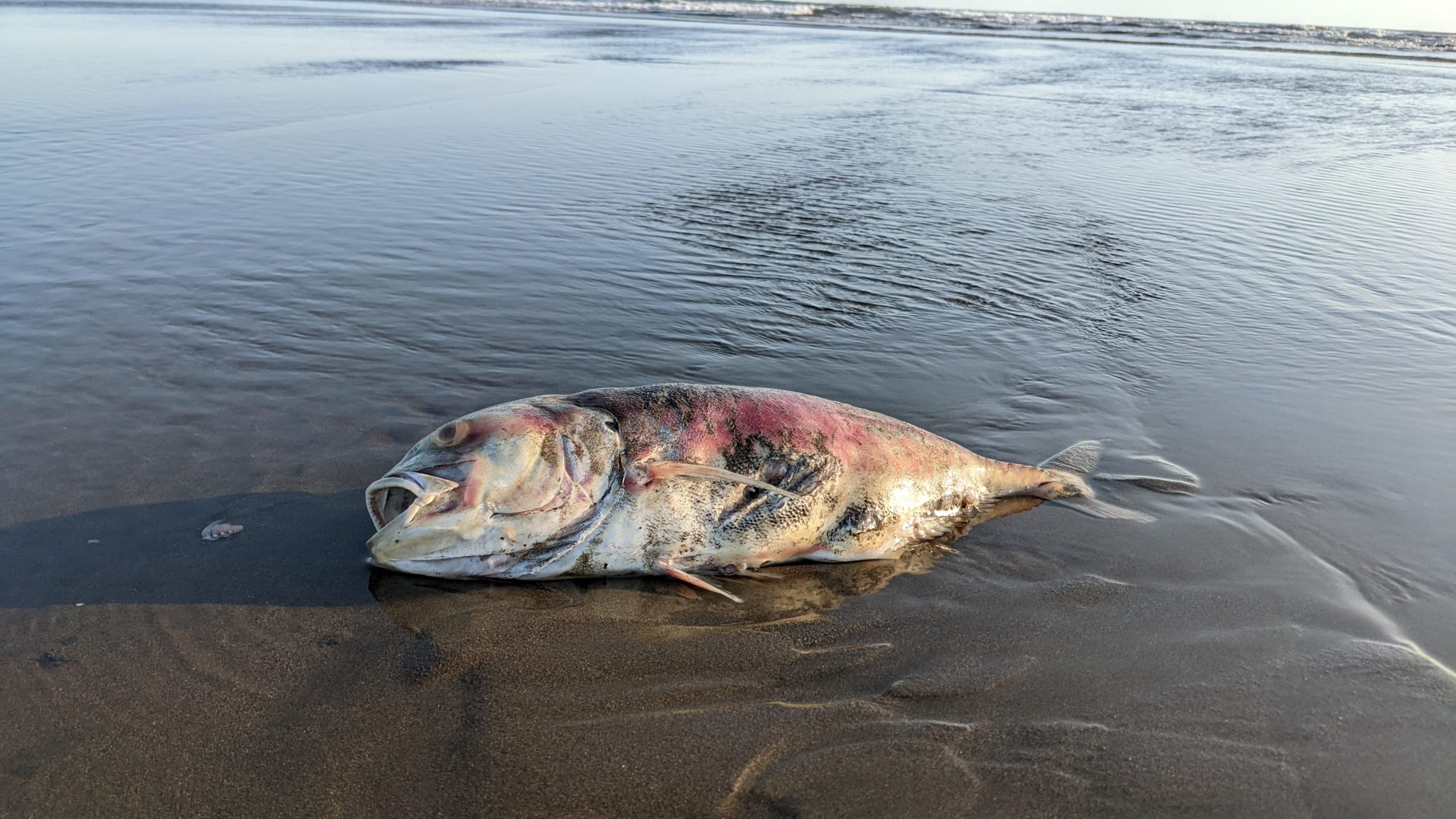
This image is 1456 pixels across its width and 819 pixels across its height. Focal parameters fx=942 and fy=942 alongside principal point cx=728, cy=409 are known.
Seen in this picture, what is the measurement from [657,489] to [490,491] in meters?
0.74

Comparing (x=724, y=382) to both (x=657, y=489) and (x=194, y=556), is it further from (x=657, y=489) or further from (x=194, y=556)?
(x=194, y=556)

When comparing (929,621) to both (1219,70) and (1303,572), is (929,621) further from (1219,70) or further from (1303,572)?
(1219,70)

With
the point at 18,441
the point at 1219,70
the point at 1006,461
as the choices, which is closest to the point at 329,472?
the point at 18,441

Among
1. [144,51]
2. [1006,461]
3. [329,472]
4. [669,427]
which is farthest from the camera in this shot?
[144,51]

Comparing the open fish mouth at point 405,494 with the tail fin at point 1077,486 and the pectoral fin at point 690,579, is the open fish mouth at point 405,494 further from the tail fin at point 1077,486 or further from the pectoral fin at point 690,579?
the tail fin at point 1077,486

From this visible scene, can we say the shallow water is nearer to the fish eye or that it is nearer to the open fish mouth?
the open fish mouth

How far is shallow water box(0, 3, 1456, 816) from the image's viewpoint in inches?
128

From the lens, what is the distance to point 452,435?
13.5 ft

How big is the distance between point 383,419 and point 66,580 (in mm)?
2003

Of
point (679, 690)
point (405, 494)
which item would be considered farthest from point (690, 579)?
point (405, 494)

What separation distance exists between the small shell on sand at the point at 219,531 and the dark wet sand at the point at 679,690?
0.23 feet

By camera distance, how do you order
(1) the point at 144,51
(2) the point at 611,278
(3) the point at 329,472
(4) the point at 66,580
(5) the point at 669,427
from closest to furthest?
(4) the point at 66,580, (5) the point at 669,427, (3) the point at 329,472, (2) the point at 611,278, (1) the point at 144,51

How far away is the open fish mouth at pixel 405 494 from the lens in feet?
13.0

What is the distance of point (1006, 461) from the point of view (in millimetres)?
5633
